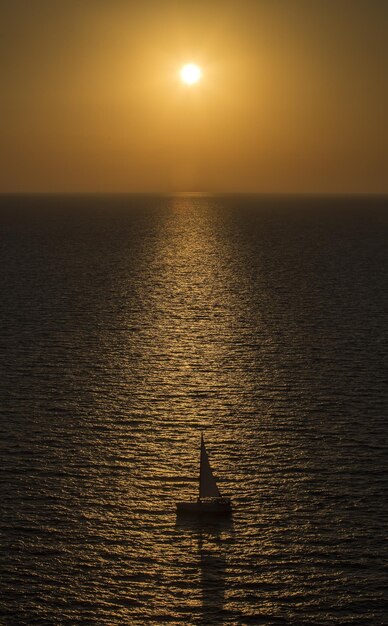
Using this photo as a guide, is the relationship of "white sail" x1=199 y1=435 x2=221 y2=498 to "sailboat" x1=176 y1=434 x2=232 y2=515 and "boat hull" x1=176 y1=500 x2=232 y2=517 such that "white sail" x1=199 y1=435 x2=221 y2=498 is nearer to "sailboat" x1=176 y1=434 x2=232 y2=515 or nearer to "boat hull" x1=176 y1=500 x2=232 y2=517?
"sailboat" x1=176 y1=434 x2=232 y2=515

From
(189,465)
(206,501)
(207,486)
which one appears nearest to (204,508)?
(206,501)

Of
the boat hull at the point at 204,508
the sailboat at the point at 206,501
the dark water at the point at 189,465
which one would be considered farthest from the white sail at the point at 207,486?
the dark water at the point at 189,465

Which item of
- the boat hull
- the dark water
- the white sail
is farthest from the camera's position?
the white sail

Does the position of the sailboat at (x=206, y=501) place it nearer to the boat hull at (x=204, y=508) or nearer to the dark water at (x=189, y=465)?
the boat hull at (x=204, y=508)

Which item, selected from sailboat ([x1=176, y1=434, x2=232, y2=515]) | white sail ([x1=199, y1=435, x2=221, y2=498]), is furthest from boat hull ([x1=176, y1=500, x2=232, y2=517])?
white sail ([x1=199, y1=435, x2=221, y2=498])

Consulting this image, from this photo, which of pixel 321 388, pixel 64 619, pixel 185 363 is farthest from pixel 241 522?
pixel 185 363

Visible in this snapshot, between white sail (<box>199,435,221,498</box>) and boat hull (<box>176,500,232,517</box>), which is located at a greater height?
white sail (<box>199,435,221,498</box>)

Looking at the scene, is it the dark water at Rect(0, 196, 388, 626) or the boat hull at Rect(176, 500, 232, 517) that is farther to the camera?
the boat hull at Rect(176, 500, 232, 517)

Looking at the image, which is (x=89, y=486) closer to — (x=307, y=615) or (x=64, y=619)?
(x=64, y=619)
